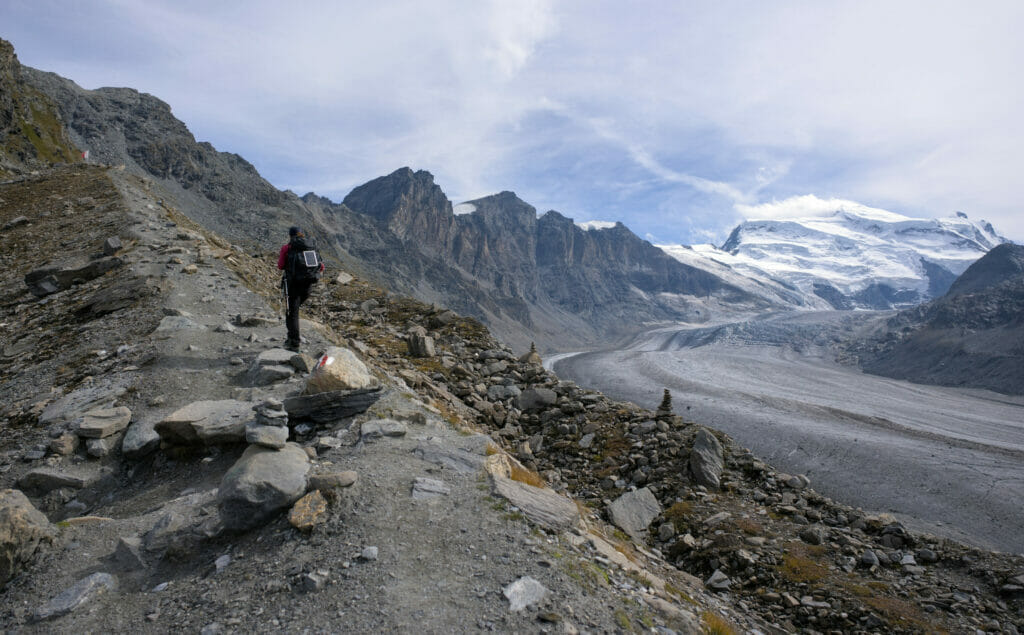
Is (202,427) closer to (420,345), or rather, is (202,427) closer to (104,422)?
(104,422)

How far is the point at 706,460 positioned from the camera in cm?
1345

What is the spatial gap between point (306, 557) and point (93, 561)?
2.27 metres

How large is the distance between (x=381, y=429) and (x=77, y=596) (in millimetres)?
3705

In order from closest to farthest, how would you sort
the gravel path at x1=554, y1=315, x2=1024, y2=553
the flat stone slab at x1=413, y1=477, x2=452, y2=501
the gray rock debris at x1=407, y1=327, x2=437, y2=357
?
the flat stone slab at x1=413, y1=477, x2=452, y2=501 → the gray rock debris at x1=407, y1=327, x2=437, y2=357 → the gravel path at x1=554, y1=315, x2=1024, y2=553

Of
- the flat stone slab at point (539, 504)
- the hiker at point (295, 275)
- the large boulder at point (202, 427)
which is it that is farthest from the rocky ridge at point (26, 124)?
the flat stone slab at point (539, 504)

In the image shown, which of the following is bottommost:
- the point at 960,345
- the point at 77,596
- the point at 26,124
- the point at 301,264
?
the point at 77,596

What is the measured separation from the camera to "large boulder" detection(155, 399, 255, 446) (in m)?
6.57

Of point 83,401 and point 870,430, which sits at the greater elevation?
point 83,401

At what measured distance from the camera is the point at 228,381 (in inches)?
339

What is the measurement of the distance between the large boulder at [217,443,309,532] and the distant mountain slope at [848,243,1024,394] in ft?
441

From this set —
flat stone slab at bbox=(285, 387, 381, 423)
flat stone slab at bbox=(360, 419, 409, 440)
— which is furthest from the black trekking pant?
flat stone slab at bbox=(360, 419, 409, 440)

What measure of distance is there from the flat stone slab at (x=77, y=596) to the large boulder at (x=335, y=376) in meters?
3.34

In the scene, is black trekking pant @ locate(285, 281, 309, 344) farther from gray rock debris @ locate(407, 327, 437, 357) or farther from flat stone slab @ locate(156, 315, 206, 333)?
gray rock debris @ locate(407, 327, 437, 357)

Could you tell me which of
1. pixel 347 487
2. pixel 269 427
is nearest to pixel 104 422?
pixel 269 427
